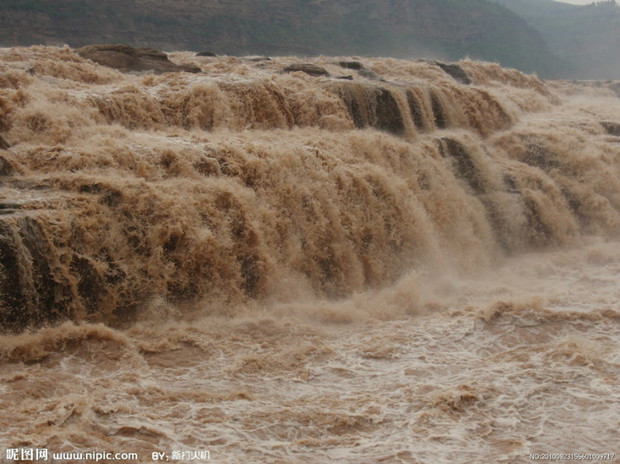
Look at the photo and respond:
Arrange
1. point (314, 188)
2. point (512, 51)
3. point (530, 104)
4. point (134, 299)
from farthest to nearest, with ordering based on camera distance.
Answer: point (512, 51) < point (530, 104) < point (314, 188) < point (134, 299)

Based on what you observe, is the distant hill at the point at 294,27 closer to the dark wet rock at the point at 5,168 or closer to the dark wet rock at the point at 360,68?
the dark wet rock at the point at 360,68

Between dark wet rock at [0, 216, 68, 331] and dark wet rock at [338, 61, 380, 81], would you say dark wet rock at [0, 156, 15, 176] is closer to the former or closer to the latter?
dark wet rock at [0, 216, 68, 331]

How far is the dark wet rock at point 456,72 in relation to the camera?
16406 millimetres

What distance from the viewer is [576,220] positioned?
10891 millimetres

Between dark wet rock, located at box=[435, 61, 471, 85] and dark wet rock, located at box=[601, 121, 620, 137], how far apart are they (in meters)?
3.74

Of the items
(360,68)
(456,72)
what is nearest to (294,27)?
(456,72)

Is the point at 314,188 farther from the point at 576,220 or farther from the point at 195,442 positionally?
the point at 576,220

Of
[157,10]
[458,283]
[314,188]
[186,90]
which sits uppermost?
[157,10]

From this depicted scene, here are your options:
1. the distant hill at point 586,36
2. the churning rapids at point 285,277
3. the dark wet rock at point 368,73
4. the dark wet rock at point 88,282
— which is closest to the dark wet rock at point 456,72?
the dark wet rock at point 368,73

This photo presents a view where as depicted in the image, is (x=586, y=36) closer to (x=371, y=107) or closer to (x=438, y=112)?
(x=438, y=112)

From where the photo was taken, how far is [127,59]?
11234 millimetres

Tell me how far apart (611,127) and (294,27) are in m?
33.3

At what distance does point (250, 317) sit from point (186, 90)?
13.9 ft

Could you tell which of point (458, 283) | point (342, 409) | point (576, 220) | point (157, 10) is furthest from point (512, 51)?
point (342, 409)
